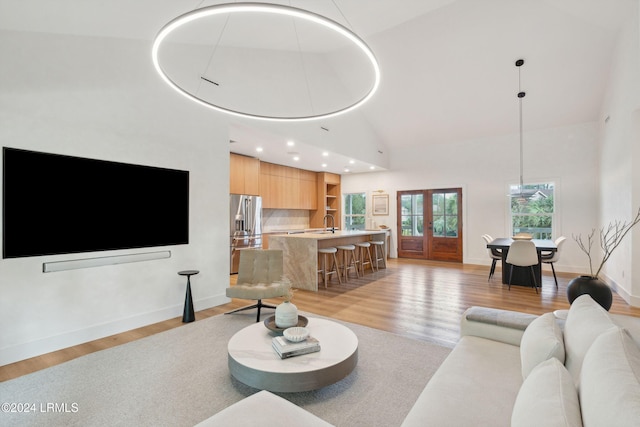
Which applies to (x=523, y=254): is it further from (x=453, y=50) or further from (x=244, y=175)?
Answer: (x=244, y=175)

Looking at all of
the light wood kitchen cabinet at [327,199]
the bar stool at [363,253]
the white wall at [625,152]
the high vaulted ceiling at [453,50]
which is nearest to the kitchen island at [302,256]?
the bar stool at [363,253]

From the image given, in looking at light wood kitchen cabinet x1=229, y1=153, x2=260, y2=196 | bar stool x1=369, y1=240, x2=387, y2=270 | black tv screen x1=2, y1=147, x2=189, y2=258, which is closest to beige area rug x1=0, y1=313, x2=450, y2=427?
black tv screen x1=2, y1=147, x2=189, y2=258

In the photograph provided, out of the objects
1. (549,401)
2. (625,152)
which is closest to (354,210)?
(625,152)

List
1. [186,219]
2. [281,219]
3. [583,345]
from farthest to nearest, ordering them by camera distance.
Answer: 1. [281,219]
2. [186,219]
3. [583,345]

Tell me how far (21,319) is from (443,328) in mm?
4187

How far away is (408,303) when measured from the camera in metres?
4.49

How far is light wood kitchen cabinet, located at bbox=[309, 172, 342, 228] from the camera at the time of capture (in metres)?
9.55

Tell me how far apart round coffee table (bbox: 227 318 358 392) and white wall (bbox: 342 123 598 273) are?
6.54 meters

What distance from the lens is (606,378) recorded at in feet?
3.00

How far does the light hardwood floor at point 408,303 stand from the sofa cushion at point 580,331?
1713 millimetres

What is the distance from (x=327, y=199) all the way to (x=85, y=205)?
7.46m

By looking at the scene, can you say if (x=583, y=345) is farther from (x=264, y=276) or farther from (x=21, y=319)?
(x=21, y=319)

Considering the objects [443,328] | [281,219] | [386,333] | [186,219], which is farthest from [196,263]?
[281,219]

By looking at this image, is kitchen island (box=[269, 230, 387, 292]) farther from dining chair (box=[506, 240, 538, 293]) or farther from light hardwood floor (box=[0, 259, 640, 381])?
dining chair (box=[506, 240, 538, 293])
